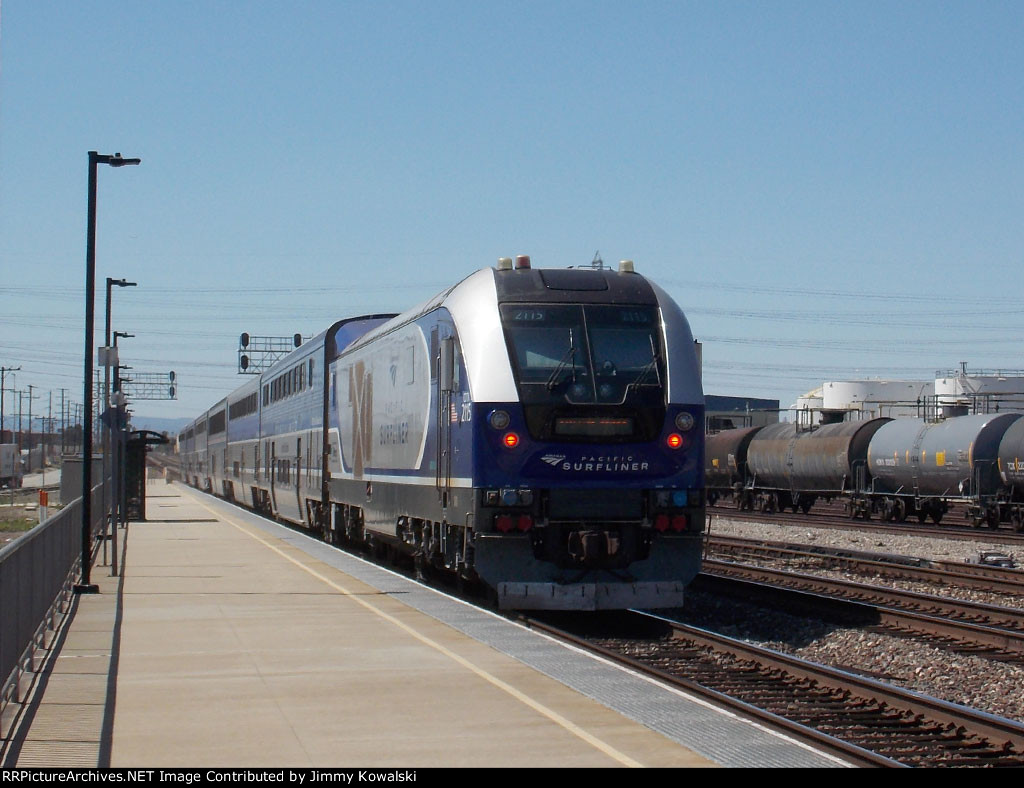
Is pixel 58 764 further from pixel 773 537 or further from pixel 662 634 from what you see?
pixel 773 537

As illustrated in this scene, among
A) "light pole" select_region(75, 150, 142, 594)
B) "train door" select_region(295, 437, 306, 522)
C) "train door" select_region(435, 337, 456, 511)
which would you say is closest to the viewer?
"train door" select_region(435, 337, 456, 511)

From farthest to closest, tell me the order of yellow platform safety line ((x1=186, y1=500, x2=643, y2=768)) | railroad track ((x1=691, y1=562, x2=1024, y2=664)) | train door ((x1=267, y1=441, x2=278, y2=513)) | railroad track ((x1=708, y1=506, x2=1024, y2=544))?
train door ((x1=267, y1=441, x2=278, y2=513)) < railroad track ((x1=708, y1=506, x2=1024, y2=544)) < railroad track ((x1=691, y1=562, x2=1024, y2=664)) < yellow platform safety line ((x1=186, y1=500, x2=643, y2=768))

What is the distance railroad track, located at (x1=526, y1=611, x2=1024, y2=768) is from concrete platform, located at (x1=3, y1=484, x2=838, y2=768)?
395mm

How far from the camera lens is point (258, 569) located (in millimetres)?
19969

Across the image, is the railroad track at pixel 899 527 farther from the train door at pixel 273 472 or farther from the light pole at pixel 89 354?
the light pole at pixel 89 354

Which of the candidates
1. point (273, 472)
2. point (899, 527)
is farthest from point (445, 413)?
point (899, 527)

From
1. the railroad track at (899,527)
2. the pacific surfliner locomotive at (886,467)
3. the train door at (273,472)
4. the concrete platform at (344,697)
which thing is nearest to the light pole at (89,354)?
the concrete platform at (344,697)

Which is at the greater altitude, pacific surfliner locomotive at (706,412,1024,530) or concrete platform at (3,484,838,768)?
pacific surfliner locomotive at (706,412,1024,530)

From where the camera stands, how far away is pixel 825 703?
9.90 meters

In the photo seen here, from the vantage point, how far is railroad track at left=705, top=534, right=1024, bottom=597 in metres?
18.8

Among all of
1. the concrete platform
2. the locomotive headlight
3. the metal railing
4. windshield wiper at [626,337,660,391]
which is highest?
windshield wiper at [626,337,660,391]

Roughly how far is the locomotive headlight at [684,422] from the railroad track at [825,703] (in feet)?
6.55

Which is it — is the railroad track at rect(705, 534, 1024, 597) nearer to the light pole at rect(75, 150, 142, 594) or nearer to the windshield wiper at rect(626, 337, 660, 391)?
the windshield wiper at rect(626, 337, 660, 391)

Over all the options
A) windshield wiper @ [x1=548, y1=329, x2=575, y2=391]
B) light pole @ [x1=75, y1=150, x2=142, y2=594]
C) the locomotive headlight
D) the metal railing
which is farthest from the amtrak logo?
light pole @ [x1=75, y1=150, x2=142, y2=594]
